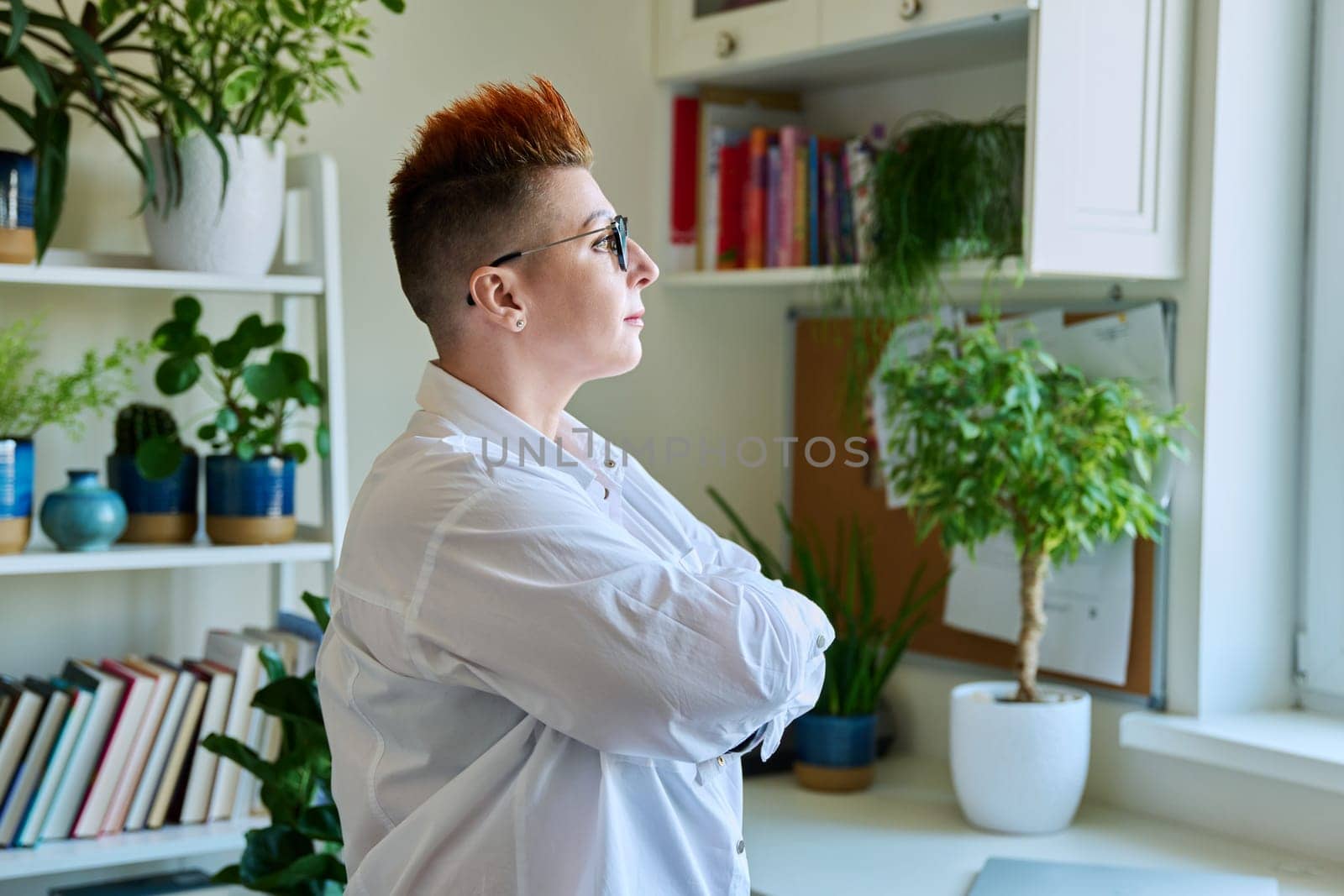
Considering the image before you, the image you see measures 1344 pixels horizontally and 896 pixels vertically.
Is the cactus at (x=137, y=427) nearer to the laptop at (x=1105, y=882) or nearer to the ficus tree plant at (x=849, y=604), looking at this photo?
the ficus tree plant at (x=849, y=604)

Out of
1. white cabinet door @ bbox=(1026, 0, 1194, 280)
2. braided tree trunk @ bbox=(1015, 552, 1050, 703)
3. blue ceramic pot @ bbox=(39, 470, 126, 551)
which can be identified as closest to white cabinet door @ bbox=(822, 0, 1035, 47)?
white cabinet door @ bbox=(1026, 0, 1194, 280)

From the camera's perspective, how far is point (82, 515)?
1826 mm

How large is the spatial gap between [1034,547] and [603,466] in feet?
2.98

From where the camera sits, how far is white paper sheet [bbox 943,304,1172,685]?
2090 millimetres

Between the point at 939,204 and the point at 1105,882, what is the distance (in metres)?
0.96

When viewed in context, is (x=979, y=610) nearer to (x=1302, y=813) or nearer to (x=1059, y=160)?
(x=1302, y=813)

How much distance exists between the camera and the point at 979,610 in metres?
2.36

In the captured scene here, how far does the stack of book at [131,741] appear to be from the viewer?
1.80 metres

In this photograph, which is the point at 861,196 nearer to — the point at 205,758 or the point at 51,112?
the point at 51,112

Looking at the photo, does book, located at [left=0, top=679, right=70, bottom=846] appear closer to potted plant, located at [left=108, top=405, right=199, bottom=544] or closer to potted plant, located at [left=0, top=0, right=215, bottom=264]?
potted plant, located at [left=108, top=405, right=199, bottom=544]

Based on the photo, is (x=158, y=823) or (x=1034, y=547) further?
(x=1034, y=547)

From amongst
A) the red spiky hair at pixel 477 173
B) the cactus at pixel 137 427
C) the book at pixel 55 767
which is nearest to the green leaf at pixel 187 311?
the cactus at pixel 137 427

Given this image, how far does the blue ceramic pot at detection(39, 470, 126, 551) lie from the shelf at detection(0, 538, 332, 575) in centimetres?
2

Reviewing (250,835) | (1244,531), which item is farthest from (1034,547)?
(250,835)
